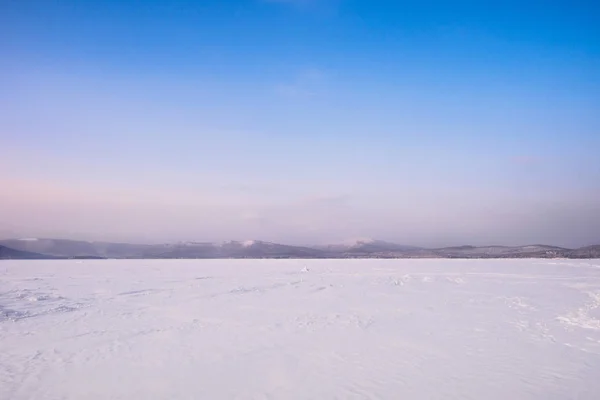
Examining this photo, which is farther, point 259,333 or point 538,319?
point 538,319

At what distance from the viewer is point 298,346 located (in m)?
7.74

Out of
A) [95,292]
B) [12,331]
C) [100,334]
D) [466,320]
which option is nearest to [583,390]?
[466,320]

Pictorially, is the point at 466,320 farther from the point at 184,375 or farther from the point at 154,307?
the point at 154,307

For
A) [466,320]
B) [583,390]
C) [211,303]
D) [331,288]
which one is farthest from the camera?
[331,288]

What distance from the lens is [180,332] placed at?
29.1ft

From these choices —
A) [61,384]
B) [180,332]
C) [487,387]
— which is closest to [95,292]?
[180,332]

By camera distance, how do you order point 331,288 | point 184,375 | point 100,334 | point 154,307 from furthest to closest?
point 331,288 → point 154,307 → point 100,334 → point 184,375

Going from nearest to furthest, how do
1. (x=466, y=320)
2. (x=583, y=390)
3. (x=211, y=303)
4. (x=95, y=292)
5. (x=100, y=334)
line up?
(x=583, y=390) → (x=100, y=334) → (x=466, y=320) → (x=211, y=303) → (x=95, y=292)

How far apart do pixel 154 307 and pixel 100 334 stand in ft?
10.9

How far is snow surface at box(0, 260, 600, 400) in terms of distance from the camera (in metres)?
5.63

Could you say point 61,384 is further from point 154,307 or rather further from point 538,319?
point 538,319

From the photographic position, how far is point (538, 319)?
10.2m

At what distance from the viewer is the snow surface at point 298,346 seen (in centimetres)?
563

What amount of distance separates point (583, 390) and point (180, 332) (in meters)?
7.29
